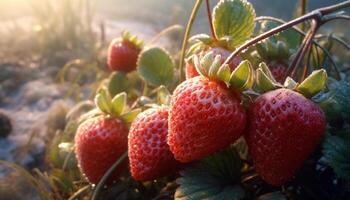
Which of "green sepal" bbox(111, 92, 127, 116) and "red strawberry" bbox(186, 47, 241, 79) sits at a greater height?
"red strawberry" bbox(186, 47, 241, 79)

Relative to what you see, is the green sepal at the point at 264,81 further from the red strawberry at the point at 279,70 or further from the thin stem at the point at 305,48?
the red strawberry at the point at 279,70

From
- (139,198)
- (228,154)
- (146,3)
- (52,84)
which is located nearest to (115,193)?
(139,198)

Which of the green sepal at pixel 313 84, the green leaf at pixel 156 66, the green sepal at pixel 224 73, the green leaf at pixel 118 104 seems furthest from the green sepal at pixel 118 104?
the green sepal at pixel 313 84

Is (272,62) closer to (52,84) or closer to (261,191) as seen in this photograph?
(261,191)

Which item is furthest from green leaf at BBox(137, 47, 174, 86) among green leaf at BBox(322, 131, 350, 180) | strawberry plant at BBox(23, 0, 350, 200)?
green leaf at BBox(322, 131, 350, 180)

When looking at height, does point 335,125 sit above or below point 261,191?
above

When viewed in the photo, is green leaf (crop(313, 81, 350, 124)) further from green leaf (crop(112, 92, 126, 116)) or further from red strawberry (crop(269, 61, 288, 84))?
green leaf (crop(112, 92, 126, 116))
